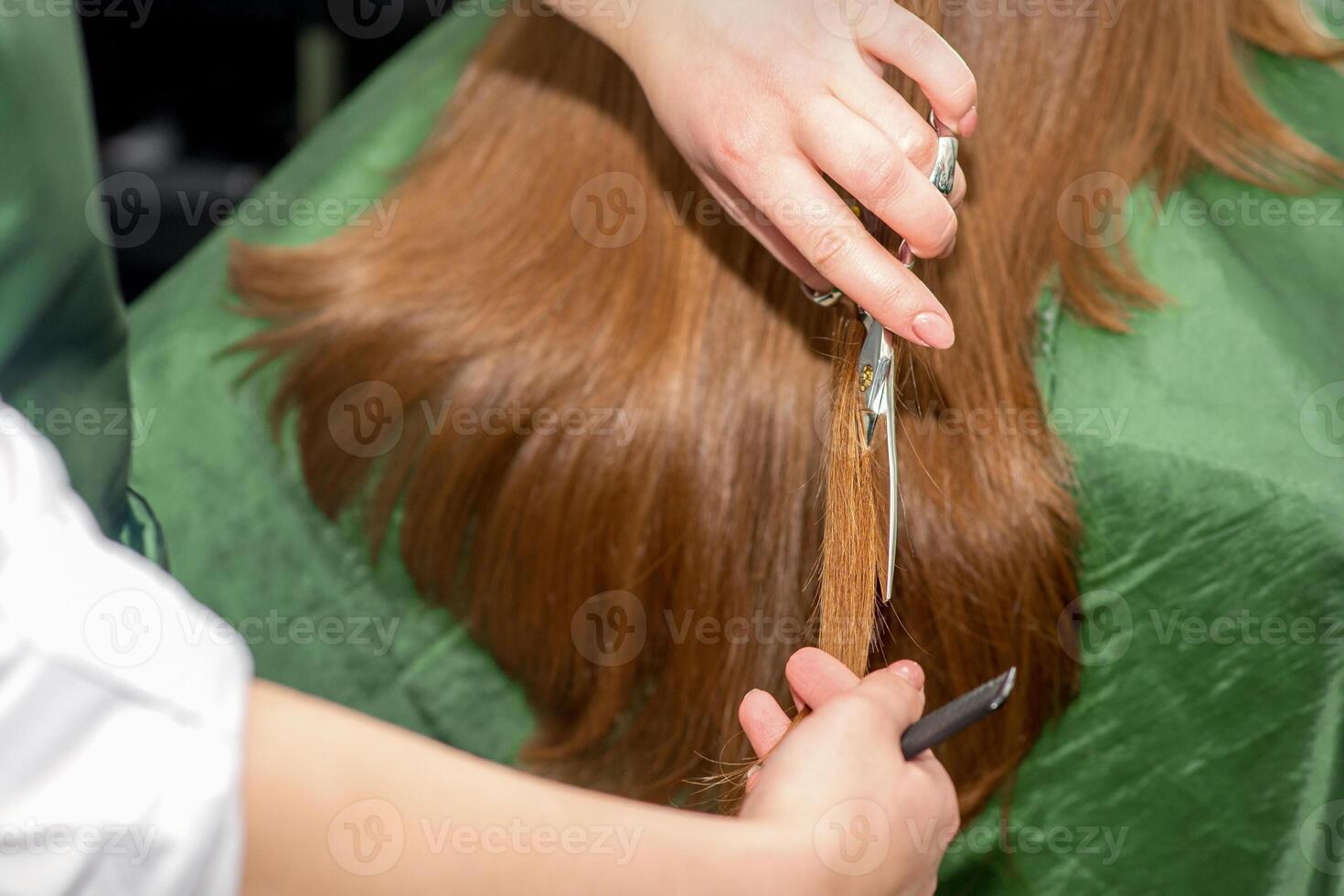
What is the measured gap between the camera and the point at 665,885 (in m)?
0.36

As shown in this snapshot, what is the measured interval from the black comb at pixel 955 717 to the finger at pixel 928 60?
25 centimetres

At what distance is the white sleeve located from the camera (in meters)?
0.30

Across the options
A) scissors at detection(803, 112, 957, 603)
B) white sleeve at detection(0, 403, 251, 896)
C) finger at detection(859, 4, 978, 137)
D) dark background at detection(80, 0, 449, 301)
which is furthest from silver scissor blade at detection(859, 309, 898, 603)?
dark background at detection(80, 0, 449, 301)

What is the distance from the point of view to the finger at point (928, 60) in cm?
49

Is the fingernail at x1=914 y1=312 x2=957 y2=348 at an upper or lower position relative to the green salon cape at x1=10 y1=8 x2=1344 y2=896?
upper

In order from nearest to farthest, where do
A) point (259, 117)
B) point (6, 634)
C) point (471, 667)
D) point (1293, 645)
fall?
point (6, 634), point (1293, 645), point (471, 667), point (259, 117)

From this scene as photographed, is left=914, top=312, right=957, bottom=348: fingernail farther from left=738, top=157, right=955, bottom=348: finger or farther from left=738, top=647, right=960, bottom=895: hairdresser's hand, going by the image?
left=738, top=647, right=960, bottom=895: hairdresser's hand

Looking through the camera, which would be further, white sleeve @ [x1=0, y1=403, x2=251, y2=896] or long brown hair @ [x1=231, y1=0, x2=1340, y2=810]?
long brown hair @ [x1=231, y1=0, x2=1340, y2=810]

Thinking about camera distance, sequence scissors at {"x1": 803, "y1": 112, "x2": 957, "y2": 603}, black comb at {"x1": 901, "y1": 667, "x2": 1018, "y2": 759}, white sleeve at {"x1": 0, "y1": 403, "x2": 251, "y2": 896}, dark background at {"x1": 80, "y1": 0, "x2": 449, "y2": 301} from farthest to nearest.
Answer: dark background at {"x1": 80, "y1": 0, "x2": 449, "y2": 301}
scissors at {"x1": 803, "y1": 112, "x2": 957, "y2": 603}
black comb at {"x1": 901, "y1": 667, "x2": 1018, "y2": 759}
white sleeve at {"x1": 0, "y1": 403, "x2": 251, "y2": 896}

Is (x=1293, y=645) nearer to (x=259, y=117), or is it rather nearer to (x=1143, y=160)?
(x=1143, y=160)

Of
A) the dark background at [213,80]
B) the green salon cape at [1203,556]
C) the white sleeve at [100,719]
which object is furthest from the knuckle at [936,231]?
the dark background at [213,80]

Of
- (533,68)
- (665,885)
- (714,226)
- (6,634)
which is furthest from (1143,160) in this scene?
(6,634)

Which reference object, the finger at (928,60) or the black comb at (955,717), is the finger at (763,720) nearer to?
the black comb at (955,717)

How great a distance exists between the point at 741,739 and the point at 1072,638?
186 mm
